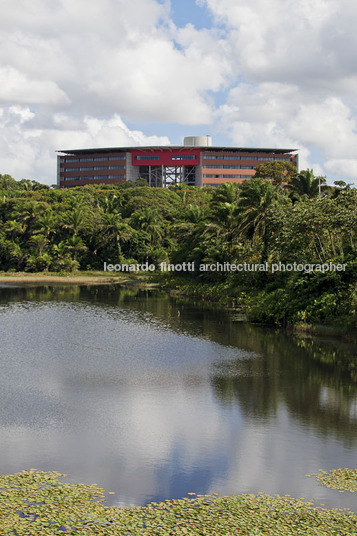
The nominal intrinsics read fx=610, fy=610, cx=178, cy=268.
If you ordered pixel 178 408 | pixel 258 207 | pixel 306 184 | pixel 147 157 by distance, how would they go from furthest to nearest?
1. pixel 147 157
2. pixel 306 184
3. pixel 258 207
4. pixel 178 408

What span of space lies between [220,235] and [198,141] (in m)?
106

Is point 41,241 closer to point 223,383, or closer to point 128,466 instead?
point 223,383

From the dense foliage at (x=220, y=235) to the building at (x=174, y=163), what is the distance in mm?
22964

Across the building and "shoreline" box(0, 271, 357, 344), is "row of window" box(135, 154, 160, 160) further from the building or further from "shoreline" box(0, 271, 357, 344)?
"shoreline" box(0, 271, 357, 344)

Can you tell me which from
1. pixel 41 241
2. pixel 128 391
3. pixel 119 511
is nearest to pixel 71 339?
pixel 128 391

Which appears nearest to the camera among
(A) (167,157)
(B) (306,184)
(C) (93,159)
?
(B) (306,184)

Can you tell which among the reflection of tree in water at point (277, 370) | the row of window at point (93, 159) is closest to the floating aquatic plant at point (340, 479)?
the reflection of tree in water at point (277, 370)

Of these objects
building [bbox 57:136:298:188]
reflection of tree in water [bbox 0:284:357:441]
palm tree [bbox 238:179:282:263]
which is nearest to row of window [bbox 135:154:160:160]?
building [bbox 57:136:298:188]

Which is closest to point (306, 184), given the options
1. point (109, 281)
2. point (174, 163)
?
point (109, 281)

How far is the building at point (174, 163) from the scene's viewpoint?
552ft

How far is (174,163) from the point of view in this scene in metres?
170

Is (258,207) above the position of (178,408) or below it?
above

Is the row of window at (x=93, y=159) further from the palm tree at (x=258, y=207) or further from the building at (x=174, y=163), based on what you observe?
the palm tree at (x=258, y=207)

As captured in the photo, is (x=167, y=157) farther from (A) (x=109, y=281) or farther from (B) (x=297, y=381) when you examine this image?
(B) (x=297, y=381)
